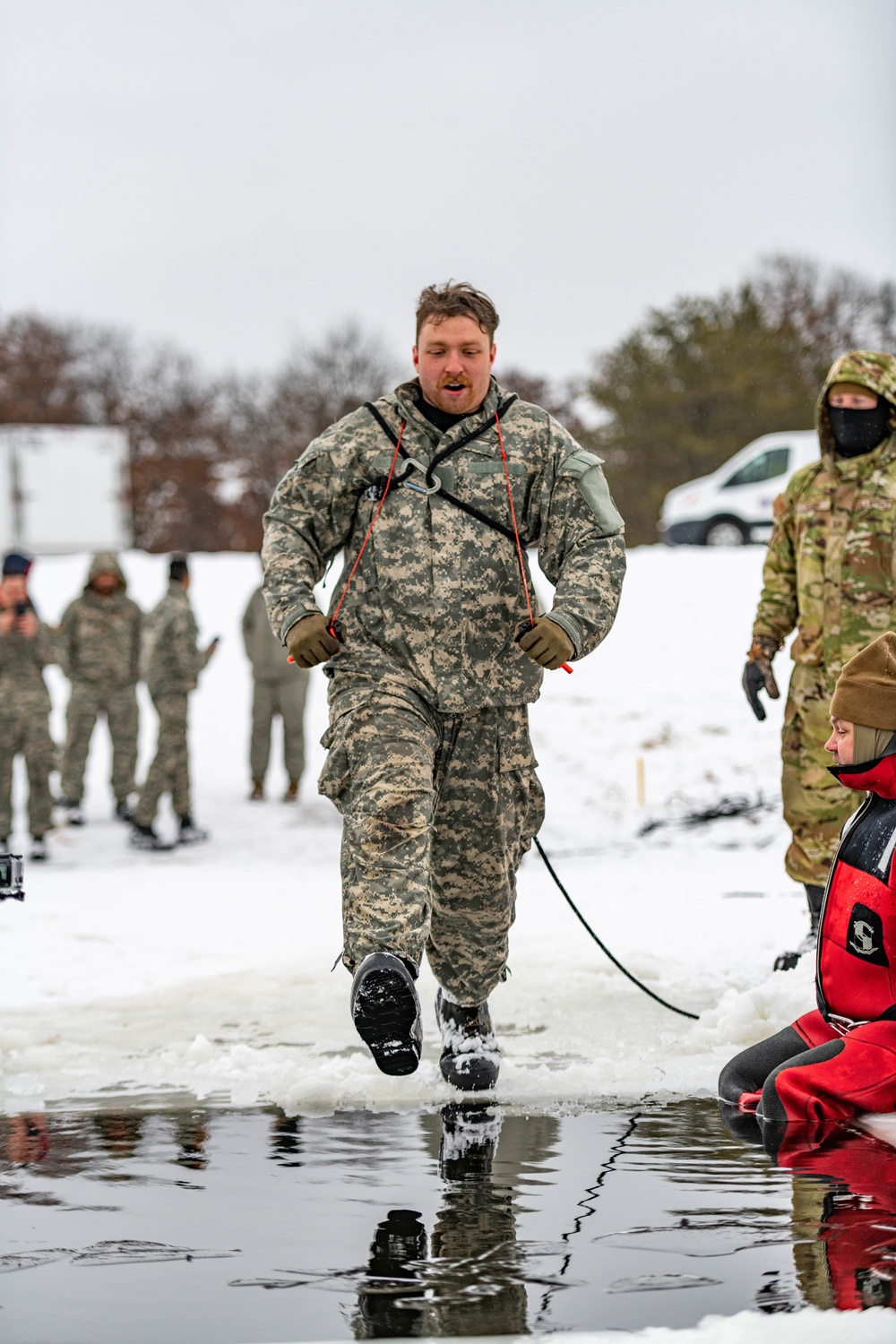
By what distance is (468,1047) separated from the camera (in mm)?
4371

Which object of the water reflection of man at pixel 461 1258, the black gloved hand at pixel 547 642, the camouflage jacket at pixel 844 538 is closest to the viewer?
the water reflection of man at pixel 461 1258

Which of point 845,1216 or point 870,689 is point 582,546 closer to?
point 870,689

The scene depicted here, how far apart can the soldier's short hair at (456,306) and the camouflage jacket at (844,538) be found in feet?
5.28

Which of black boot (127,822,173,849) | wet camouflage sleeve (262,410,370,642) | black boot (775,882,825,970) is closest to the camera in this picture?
wet camouflage sleeve (262,410,370,642)

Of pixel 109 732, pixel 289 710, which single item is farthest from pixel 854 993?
pixel 289 710

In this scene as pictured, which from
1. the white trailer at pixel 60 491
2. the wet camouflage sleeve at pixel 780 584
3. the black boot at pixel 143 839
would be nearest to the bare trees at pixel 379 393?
the white trailer at pixel 60 491

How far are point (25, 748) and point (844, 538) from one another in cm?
630

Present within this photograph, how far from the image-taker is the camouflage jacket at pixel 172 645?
1114cm

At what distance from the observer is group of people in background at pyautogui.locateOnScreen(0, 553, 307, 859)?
1039 centimetres

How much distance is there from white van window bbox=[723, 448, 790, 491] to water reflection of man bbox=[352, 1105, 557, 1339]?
19496 millimetres

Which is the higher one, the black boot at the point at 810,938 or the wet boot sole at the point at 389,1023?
the wet boot sole at the point at 389,1023

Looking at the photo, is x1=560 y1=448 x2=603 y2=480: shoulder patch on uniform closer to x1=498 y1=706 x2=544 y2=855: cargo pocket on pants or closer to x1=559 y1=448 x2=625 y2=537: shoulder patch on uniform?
x1=559 y1=448 x2=625 y2=537: shoulder patch on uniform

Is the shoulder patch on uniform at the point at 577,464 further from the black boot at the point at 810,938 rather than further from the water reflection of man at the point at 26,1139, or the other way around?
the water reflection of man at the point at 26,1139

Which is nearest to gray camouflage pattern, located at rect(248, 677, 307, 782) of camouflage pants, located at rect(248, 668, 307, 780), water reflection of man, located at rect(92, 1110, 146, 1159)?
camouflage pants, located at rect(248, 668, 307, 780)
